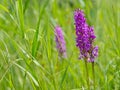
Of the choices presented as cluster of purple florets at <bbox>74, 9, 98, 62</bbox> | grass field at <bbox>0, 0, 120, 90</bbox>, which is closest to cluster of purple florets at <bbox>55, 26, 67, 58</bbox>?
grass field at <bbox>0, 0, 120, 90</bbox>

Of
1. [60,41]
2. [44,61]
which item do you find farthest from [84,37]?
[44,61]

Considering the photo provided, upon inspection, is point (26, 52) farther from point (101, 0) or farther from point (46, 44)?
point (101, 0)

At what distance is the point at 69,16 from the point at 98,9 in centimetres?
62

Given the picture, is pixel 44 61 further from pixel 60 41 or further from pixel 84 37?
pixel 84 37

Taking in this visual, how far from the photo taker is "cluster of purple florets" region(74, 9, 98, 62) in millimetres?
1996

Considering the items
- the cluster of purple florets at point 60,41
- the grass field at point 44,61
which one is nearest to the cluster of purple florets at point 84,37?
the grass field at point 44,61

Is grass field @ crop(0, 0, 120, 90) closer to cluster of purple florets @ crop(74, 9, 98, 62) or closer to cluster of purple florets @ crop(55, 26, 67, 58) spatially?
cluster of purple florets @ crop(55, 26, 67, 58)

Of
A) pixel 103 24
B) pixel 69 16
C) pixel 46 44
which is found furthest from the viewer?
pixel 69 16

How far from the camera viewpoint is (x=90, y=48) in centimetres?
203

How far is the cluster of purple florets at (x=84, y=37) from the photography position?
6.55 feet

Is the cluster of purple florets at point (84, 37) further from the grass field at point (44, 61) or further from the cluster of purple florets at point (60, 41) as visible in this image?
the cluster of purple florets at point (60, 41)

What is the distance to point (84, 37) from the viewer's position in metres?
2.00

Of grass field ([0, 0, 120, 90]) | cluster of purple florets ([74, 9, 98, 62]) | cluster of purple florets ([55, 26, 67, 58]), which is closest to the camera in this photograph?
cluster of purple florets ([74, 9, 98, 62])

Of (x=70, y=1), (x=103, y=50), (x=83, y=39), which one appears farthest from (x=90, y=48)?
(x=70, y=1)
